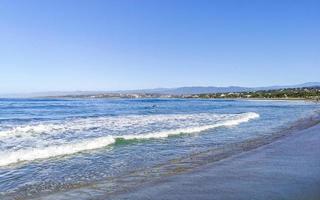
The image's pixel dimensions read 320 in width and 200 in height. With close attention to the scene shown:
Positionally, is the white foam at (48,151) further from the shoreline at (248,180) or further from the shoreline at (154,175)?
the shoreline at (248,180)

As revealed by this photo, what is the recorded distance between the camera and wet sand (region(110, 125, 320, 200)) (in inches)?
371

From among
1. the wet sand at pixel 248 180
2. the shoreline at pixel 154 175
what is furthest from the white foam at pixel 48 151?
the wet sand at pixel 248 180

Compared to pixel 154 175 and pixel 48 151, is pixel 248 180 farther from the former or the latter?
pixel 48 151

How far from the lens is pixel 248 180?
10930 millimetres

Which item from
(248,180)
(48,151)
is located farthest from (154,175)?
(48,151)

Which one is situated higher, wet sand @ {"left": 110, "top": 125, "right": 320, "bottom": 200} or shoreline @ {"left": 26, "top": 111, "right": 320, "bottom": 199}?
wet sand @ {"left": 110, "top": 125, "right": 320, "bottom": 200}

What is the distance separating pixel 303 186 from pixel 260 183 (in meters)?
1.04

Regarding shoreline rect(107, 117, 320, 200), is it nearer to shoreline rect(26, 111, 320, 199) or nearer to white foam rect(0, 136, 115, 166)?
shoreline rect(26, 111, 320, 199)

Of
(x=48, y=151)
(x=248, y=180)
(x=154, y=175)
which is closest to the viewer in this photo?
(x=248, y=180)

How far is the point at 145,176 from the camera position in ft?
39.3

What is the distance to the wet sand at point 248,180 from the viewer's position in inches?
371

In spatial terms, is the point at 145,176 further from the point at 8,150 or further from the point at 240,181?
the point at 8,150

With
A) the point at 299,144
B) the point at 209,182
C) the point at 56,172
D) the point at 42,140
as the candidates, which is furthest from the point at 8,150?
the point at 299,144

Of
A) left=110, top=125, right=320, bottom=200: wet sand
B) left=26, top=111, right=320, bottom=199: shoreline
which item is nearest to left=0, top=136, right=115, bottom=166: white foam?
left=26, top=111, right=320, bottom=199: shoreline
